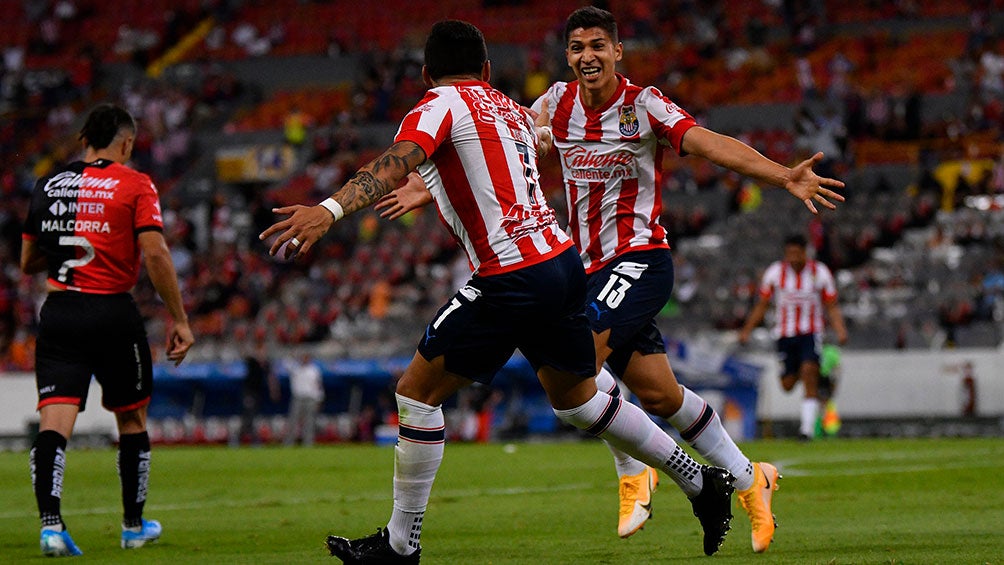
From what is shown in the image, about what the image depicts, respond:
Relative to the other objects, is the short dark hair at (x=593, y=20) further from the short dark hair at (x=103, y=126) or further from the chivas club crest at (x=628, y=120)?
the short dark hair at (x=103, y=126)

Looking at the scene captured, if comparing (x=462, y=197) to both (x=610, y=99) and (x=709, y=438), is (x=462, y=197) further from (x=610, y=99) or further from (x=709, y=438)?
(x=709, y=438)

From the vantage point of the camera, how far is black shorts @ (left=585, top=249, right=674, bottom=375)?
7301 mm

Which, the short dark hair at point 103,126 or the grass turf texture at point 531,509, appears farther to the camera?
the short dark hair at point 103,126

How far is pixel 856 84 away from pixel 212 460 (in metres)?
18.4

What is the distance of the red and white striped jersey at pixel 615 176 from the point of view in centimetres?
761

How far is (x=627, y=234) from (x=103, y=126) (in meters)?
3.05

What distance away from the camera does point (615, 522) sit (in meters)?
8.73

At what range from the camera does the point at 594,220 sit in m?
7.77

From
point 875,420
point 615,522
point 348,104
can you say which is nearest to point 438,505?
point 615,522

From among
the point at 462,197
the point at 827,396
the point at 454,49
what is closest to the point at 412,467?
the point at 462,197

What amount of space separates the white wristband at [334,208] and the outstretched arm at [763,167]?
1880 mm

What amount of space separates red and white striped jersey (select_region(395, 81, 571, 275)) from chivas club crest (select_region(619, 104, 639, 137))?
1648 mm

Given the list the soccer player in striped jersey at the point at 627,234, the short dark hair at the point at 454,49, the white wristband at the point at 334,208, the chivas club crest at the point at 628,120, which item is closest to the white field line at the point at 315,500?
the soccer player in striped jersey at the point at 627,234

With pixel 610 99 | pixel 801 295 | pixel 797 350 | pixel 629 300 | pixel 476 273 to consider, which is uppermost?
pixel 610 99
